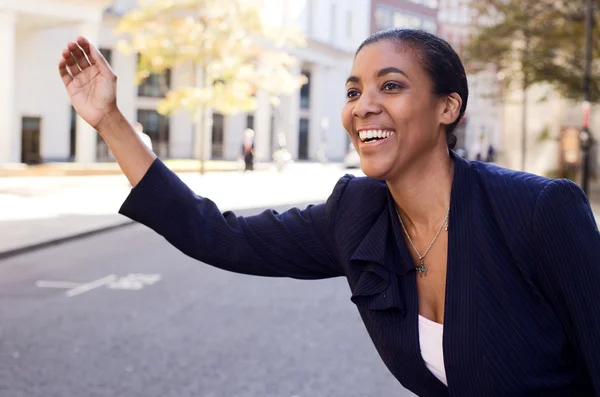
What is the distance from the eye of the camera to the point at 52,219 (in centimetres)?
1627

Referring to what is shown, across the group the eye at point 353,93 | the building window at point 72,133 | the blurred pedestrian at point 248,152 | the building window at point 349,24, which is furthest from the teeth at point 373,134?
the building window at point 349,24

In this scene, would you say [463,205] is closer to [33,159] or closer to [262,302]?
[262,302]

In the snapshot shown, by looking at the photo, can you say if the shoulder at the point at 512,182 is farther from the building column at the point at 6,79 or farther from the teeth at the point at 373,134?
the building column at the point at 6,79

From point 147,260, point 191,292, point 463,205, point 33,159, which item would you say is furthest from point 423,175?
point 33,159

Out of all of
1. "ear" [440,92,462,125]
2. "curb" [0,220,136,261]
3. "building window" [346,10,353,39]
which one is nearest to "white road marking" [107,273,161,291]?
"curb" [0,220,136,261]

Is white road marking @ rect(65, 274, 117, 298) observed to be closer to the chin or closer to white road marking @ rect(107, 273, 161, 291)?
white road marking @ rect(107, 273, 161, 291)

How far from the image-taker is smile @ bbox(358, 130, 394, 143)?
2.32 m

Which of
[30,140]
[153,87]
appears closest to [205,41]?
[30,140]

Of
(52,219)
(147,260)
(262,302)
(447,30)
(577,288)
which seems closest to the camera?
(577,288)

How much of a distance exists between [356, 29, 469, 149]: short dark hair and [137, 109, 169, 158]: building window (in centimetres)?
5076

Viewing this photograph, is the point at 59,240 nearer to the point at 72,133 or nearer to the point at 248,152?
the point at 248,152

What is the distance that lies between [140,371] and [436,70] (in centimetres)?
430

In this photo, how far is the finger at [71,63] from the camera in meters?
2.49

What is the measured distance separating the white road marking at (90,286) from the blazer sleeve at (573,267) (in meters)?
7.68
